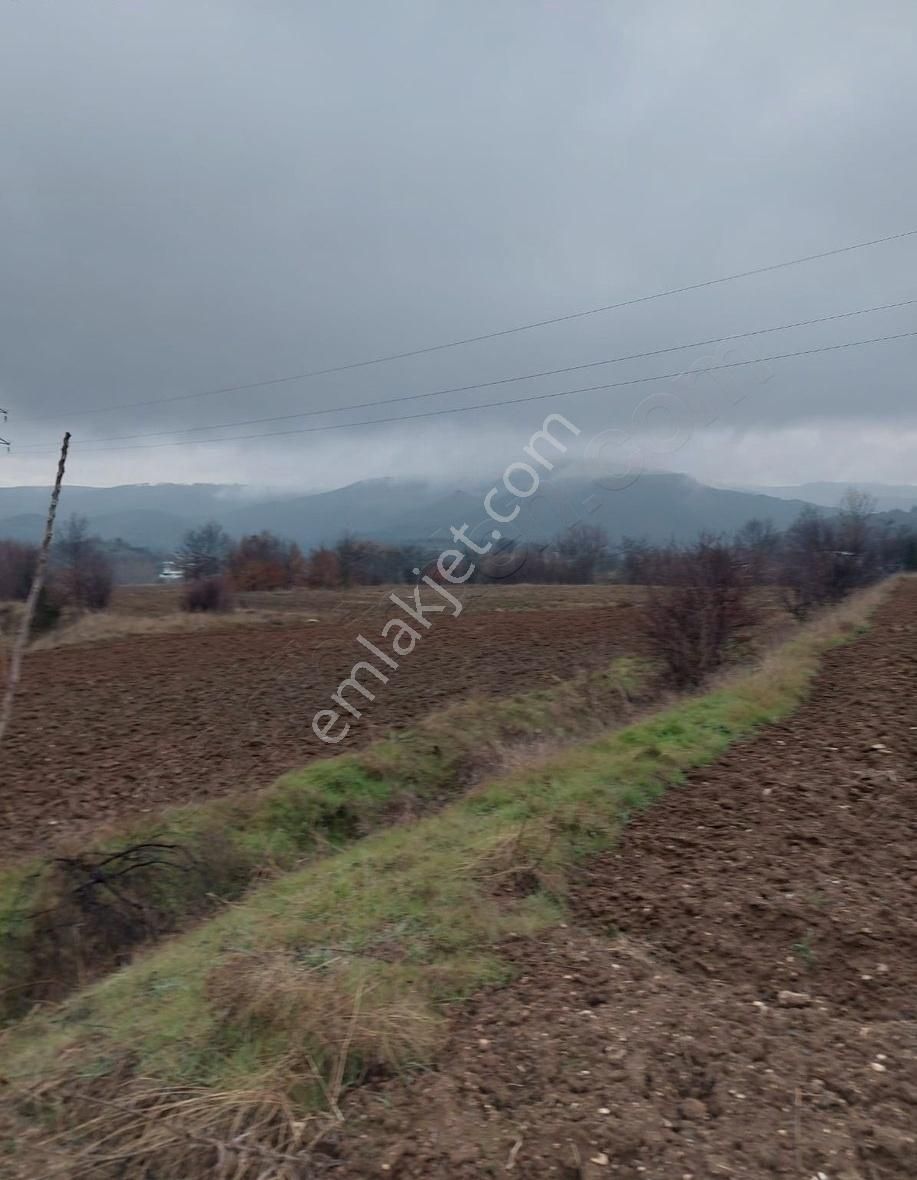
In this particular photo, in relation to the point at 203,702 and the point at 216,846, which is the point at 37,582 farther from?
the point at 203,702

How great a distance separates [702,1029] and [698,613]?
1041cm

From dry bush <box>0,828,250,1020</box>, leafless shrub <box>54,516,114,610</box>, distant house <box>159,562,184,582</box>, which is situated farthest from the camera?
distant house <box>159,562,184,582</box>

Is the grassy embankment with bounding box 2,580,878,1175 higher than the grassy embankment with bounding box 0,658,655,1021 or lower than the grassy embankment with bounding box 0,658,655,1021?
higher

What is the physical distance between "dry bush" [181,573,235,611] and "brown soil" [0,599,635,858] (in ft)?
23.9

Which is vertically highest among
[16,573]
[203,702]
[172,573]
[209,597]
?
[172,573]

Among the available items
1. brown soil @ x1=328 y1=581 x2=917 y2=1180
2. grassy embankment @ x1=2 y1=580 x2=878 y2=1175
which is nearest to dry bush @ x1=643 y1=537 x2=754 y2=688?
grassy embankment @ x1=2 y1=580 x2=878 y2=1175

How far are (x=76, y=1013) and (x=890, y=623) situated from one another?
59.8 feet

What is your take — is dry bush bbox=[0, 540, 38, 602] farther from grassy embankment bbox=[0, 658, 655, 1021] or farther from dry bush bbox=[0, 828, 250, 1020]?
dry bush bbox=[0, 828, 250, 1020]

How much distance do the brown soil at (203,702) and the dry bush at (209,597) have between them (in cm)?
728

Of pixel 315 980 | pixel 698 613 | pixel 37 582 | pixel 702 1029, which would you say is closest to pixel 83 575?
pixel 698 613

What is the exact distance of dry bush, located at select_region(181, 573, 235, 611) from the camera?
30594mm

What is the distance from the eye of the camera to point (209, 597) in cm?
3072

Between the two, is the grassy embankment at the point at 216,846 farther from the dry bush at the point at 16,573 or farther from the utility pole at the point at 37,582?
the dry bush at the point at 16,573

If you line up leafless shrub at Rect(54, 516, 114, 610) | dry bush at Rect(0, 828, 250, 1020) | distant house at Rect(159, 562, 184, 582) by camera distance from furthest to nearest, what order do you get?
distant house at Rect(159, 562, 184, 582), leafless shrub at Rect(54, 516, 114, 610), dry bush at Rect(0, 828, 250, 1020)
